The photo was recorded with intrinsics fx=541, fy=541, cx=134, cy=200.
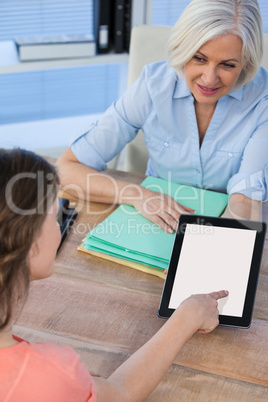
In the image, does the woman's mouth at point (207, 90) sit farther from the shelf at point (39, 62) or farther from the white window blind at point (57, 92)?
the white window blind at point (57, 92)

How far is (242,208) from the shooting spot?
151 cm

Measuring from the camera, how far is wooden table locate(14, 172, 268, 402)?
101 cm

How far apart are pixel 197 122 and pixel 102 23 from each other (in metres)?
1.33

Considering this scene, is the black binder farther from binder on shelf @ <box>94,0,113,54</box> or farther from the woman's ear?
binder on shelf @ <box>94,0,113,54</box>

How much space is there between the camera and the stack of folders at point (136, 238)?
131 cm

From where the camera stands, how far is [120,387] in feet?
3.08

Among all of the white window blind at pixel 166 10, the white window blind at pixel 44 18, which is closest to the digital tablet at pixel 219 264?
the white window blind at pixel 166 10

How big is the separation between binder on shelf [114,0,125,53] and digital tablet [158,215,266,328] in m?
1.84

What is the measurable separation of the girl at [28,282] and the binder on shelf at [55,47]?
198cm

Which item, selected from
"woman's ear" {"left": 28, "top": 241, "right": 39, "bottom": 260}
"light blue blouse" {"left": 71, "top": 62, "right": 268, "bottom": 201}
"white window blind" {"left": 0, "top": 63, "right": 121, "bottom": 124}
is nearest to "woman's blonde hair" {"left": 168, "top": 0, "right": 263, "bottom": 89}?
"light blue blouse" {"left": 71, "top": 62, "right": 268, "bottom": 201}

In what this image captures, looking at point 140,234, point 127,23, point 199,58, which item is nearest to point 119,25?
point 127,23

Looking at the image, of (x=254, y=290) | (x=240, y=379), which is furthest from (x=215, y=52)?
(x=240, y=379)

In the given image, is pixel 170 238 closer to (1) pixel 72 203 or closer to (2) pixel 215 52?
(1) pixel 72 203

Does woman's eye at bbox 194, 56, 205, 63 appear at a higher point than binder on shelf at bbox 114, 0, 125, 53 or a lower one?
higher
